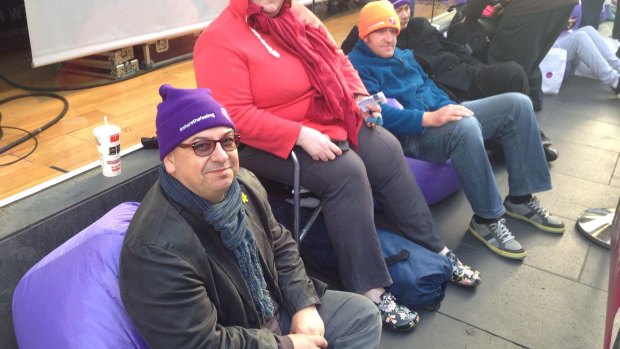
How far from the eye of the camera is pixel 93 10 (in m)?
3.12

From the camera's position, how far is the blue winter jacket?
278cm

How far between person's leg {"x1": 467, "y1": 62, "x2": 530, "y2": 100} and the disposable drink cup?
231 centimetres

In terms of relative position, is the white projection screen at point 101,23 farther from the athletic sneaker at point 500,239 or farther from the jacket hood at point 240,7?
→ the athletic sneaker at point 500,239

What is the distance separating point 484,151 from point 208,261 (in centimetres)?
170

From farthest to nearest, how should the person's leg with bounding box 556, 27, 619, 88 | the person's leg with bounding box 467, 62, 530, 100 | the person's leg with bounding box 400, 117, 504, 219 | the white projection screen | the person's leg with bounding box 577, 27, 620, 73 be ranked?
the person's leg with bounding box 577, 27, 620, 73 → the person's leg with bounding box 556, 27, 619, 88 → the person's leg with bounding box 467, 62, 530, 100 → the white projection screen → the person's leg with bounding box 400, 117, 504, 219

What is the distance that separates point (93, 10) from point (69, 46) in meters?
0.26

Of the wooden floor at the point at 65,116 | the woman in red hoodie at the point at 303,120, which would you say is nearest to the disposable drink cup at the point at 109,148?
the wooden floor at the point at 65,116

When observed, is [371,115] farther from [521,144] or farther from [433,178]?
[521,144]

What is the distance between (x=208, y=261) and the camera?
58.6 inches

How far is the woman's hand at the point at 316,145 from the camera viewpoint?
7.36 ft

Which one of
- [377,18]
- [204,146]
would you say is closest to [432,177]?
[377,18]

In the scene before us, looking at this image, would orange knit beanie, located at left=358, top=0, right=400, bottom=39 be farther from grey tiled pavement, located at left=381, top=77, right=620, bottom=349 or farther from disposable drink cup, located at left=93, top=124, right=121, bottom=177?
disposable drink cup, located at left=93, top=124, right=121, bottom=177

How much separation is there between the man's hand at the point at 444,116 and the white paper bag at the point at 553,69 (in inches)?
102

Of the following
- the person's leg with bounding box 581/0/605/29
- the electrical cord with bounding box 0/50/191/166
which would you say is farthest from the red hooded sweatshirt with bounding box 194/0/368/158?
the person's leg with bounding box 581/0/605/29
